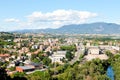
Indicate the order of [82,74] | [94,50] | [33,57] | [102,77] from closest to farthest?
1. [102,77]
2. [82,74]
3. [33,57]
4. [94,50]

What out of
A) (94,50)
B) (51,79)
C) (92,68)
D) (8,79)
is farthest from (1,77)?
(94,50)

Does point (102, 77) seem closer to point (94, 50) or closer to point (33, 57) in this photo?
point (33, 57)

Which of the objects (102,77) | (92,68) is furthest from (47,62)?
(102,77)

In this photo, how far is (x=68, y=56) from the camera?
51688mm

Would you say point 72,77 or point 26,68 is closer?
point 72,77

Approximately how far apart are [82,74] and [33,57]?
24702 millimetres

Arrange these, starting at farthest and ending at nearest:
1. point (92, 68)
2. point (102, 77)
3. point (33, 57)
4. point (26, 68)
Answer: point (33, 57)
point (26, 68)
point (92, 68)
point (102, 77)

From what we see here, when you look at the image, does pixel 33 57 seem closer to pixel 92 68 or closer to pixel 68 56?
pixel 68 56

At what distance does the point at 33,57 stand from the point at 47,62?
6008 mm

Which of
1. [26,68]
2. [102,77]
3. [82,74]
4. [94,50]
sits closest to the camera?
[102,77]

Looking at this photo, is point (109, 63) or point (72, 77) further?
point (109, 63)

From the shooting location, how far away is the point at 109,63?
134ft

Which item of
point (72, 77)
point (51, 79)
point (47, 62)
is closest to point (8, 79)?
point (51, 79)

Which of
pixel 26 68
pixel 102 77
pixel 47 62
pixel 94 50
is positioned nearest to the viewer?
pixel 102 77
